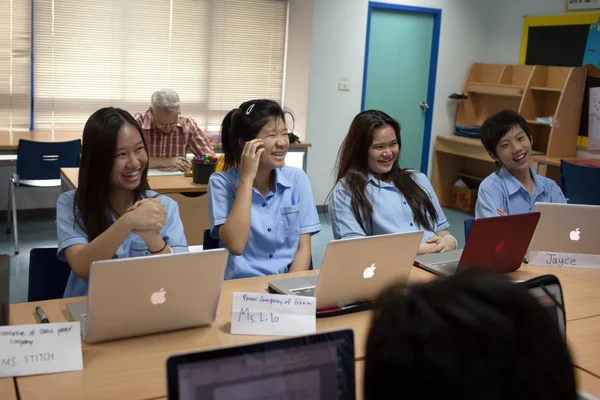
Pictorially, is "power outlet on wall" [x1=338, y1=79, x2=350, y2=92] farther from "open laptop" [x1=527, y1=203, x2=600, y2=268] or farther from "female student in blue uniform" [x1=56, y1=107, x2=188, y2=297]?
"female student in blue uniform" [x1=56, y1=107, x2=188, y2=297]

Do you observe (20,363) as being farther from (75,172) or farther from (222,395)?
(75,172)

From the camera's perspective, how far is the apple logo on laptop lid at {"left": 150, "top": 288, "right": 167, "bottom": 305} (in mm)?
1508

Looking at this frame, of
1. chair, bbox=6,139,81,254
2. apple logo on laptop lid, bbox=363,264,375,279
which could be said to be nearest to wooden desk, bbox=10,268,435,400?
apple logo on laptop lid, bbox=363,264,375,279

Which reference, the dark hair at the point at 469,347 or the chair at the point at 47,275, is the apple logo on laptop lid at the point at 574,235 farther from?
the dark hair at the point at 469,347

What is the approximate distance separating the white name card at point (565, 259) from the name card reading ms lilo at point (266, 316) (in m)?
1.07

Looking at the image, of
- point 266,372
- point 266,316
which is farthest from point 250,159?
point 266,372

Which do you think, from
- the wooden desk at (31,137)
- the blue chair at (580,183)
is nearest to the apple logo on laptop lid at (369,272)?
the blue chair at (580,183)

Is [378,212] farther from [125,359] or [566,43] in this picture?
[566,43]

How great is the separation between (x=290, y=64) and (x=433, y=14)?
4.78 ft

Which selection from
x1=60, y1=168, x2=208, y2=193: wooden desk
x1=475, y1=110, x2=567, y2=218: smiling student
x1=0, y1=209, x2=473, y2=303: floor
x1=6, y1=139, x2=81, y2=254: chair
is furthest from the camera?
x1=6, y1=139, x2=81, y2=254: chair

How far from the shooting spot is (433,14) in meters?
6.22

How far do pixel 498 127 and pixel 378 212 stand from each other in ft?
2.22

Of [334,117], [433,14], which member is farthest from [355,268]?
[433,14]

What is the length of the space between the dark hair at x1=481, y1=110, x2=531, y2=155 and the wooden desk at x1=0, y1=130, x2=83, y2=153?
10.4ft
